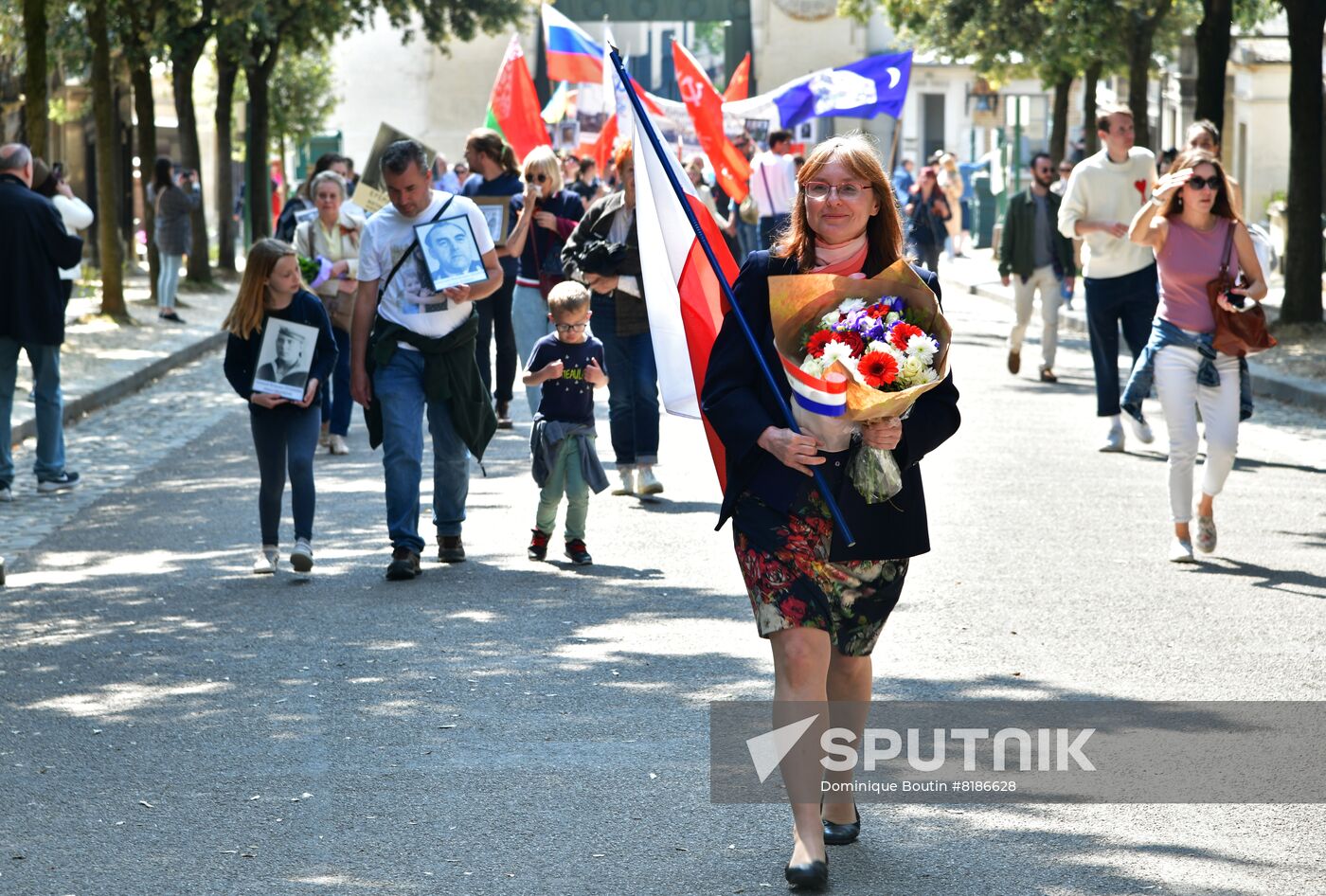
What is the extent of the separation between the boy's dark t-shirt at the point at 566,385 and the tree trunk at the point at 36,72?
31.0ft

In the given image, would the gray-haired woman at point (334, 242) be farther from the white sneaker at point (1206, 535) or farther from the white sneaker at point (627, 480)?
the white sneaker at point (1206, 535)

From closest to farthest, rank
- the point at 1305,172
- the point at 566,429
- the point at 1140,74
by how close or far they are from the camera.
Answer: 1. the point at 566,429
2. the point at 1305,172
3. the point at 1140,74

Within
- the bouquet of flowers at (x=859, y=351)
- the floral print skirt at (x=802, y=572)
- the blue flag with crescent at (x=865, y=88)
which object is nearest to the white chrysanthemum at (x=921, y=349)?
the bouquet of flowers at (x=859, y=351)

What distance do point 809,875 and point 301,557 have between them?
15.7 feet

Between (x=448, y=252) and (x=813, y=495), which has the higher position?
→ (x=448, y=252)

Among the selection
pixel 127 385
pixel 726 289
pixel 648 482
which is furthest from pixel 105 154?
pixel 726 289

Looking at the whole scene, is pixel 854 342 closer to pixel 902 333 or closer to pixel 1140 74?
pixel 902 333

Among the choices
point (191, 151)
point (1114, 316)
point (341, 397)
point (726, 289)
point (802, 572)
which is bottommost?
point (341, 397)

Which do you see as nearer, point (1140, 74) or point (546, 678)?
point (546, 678)

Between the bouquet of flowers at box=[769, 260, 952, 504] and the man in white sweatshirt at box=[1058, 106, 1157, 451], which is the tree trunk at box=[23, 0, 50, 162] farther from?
the bouquet of flowers at box=[769, 260, 952, 504]

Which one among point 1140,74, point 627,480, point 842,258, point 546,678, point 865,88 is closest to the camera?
point 842,258

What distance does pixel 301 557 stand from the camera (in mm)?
9195

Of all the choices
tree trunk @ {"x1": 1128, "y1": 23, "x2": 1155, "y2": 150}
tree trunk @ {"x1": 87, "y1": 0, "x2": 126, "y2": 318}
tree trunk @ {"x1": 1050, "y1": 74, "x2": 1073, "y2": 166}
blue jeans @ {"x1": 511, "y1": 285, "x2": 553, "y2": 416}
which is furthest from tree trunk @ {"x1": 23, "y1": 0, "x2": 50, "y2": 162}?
tree trunk @ {"x1": 1050, "y1": 74, "x2": 1073, "y2": 166}

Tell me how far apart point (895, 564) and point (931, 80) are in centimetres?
7306
